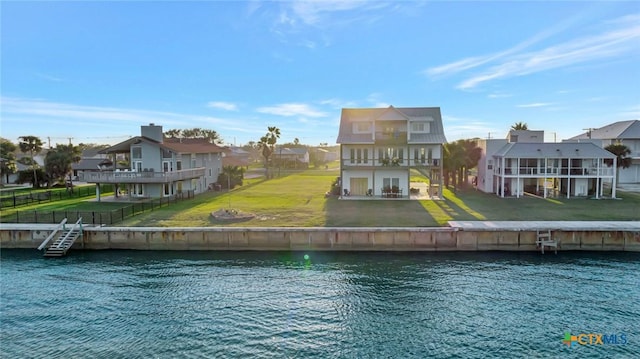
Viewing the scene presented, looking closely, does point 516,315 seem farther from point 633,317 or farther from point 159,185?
point 159,185

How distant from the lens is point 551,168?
1660 inches

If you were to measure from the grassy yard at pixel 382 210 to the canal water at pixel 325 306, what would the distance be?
4411 millimetres

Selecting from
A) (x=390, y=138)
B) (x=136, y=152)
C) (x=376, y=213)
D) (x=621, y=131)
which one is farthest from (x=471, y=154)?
(x=136, y=152)

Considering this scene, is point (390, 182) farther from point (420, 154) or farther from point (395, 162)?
point (420, 154)

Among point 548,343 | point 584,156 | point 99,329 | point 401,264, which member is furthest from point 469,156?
point 99,329

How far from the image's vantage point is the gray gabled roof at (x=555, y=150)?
136 ft

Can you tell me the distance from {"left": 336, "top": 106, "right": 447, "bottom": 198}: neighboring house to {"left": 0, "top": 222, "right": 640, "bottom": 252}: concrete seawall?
51.4 feet

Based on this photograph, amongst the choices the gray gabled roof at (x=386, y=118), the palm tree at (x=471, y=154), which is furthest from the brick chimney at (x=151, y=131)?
the palm tree at (x=471, y=154)

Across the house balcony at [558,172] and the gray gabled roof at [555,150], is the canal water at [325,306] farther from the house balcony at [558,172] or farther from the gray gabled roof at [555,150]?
the gray gabled roof at [555,150]

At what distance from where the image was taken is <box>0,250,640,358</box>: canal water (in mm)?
14617

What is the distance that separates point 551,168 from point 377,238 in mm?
27186

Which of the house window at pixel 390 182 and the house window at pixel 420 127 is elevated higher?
the house window at pixel 420 127

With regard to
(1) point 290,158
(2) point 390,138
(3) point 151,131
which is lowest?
(1) point 290,158

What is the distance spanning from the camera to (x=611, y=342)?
14828mm
